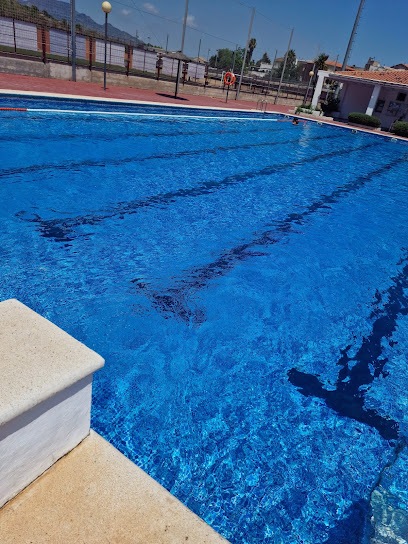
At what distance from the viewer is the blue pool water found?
2568 mm

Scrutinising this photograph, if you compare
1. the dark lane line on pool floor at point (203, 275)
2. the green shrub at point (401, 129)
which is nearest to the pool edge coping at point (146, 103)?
the green shrub at point (401, 129)

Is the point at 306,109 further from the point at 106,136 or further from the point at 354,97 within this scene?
the point at 106,136

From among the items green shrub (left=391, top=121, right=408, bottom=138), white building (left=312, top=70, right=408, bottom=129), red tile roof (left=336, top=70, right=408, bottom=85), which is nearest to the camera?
green shrub (left=391, top=121, right=408, bottom=138)

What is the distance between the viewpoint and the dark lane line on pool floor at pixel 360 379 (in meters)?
3.22

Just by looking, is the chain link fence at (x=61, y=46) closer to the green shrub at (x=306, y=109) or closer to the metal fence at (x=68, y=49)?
the metal fence at (x=68, y=49)

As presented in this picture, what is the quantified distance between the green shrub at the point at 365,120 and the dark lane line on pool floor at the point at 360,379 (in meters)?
24.0

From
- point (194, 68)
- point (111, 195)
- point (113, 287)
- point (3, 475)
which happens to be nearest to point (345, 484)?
point (3, 475)

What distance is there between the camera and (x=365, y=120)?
24750mm

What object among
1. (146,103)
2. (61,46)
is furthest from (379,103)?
(61,46)

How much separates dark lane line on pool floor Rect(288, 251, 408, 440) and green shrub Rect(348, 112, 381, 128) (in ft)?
78.8

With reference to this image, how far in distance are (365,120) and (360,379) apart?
25.8m

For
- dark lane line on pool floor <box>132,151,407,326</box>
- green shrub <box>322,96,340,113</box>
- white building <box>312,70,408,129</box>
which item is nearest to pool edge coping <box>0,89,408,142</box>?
white building <box>312,70,408,129</box>

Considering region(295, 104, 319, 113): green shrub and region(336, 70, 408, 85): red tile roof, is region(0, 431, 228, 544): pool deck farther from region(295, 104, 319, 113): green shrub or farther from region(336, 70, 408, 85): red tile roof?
region(336, 70, 408, 85): red tile roof

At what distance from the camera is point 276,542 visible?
2229 mm
